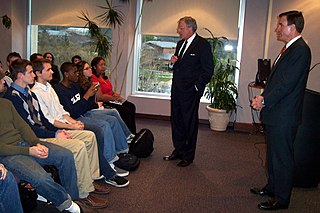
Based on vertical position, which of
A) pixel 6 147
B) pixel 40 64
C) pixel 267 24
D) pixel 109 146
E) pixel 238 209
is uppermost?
pixel 267 24

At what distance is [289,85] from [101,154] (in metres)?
1.73

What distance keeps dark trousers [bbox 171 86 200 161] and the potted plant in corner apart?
1.83 m

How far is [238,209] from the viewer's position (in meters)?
2.77

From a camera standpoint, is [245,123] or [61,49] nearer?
[245,123]

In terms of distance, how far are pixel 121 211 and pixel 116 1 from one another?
4.49 metres

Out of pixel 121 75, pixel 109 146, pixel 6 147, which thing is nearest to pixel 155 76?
pixel 121 75

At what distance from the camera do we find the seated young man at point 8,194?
1.95 m

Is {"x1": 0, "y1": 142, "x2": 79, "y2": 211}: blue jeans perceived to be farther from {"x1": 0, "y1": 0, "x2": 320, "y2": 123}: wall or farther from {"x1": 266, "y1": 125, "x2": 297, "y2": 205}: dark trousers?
{"x1": 0, "y1": 0, "x2": 320, "y2": 123}: wall

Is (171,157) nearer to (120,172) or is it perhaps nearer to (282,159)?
(120,172)

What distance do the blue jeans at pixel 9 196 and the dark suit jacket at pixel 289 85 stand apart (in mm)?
1943

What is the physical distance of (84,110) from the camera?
11.6 ft

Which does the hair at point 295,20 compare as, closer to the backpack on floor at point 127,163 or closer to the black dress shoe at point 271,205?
the black dress shoe at point 271,205

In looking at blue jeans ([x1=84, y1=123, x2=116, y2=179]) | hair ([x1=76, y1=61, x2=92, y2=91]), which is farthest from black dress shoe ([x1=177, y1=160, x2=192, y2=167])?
hair ([x1=76, y1=61, x2=92, y2=91])

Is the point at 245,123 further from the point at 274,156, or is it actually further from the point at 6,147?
the point at 6,147
